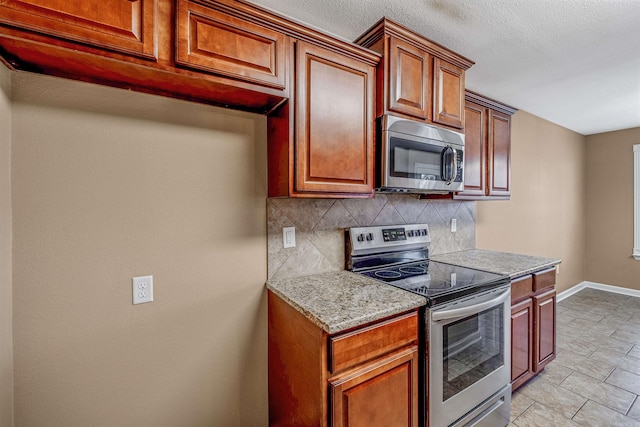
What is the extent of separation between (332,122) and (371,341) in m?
1.07

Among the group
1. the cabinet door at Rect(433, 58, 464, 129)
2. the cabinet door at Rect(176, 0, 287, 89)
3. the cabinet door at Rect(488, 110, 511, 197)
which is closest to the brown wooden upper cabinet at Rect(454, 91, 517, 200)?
the cabinet door at Rect(488, 110, 511, 197)

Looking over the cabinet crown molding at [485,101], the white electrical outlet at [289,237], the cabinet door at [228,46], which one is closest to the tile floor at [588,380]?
the white electrical outlet at [289,237]

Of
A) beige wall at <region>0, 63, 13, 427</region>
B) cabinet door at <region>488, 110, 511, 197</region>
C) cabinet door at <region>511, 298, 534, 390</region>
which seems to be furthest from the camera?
cabinet door at <region>488, 110, 511, 197</region>

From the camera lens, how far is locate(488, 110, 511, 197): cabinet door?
2.51 metres

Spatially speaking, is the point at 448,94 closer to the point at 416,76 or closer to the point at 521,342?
the point at 416,76

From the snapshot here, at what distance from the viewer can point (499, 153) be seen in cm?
258

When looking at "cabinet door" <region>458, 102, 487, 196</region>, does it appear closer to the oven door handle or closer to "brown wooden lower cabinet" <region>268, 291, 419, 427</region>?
the oven door handle

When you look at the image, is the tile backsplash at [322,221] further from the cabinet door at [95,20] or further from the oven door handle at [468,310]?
the cabinet door at [95,20]

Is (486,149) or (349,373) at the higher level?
(486,149)

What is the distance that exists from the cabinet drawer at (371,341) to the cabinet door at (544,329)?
1375 millimetres

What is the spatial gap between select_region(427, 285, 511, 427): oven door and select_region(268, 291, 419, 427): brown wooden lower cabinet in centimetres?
13

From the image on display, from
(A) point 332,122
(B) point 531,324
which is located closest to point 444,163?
(A) point 332,122

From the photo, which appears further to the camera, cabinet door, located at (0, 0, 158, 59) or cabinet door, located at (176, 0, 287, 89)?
cabinet door, located at (176, 0, 287, 89)

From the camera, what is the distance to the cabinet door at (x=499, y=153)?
251 centimetres
